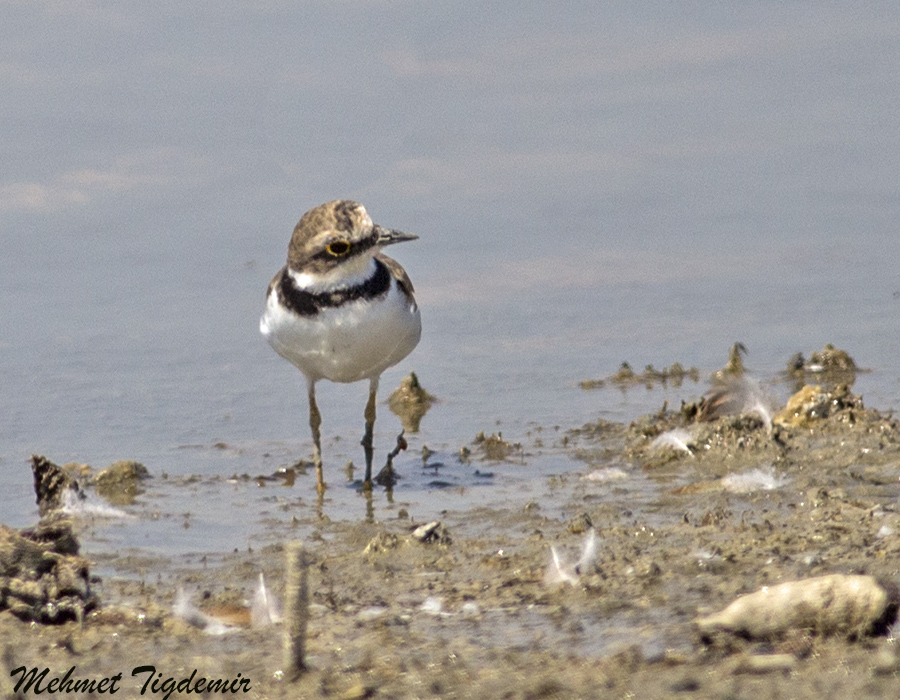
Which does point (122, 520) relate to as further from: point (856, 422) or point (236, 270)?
point (236, 270)

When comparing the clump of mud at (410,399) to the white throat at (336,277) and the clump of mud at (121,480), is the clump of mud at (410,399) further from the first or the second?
the clump of mud at (121,480)

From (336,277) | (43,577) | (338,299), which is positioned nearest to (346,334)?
(338,299)

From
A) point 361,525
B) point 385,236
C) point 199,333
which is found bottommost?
point 361,525

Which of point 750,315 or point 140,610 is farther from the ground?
point 750,315

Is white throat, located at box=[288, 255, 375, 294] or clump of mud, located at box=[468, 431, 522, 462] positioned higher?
white throat, located at box=[288, 255, 375, 294]

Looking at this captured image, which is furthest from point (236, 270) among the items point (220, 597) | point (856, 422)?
point (220, 597)

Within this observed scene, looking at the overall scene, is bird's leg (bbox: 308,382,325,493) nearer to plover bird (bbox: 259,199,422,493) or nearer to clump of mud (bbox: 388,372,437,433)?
plover bird (bbox: 259,199,422,493)

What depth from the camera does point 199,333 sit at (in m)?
9.32

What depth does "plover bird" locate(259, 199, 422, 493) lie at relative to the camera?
20.9ft

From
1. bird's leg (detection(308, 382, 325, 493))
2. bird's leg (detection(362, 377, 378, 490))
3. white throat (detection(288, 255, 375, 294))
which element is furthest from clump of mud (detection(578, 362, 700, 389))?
white throat (detection(288, 255, 375, 294))

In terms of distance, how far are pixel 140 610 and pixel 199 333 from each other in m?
5.37

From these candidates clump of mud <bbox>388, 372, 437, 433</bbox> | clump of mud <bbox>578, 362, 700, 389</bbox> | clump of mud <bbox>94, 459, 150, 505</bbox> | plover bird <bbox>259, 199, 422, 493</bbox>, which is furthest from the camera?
clump of mud <bbox>578, 362, 700, 389</bbox>

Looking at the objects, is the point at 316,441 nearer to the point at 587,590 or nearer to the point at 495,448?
the point at 495,448

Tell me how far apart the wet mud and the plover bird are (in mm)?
680
